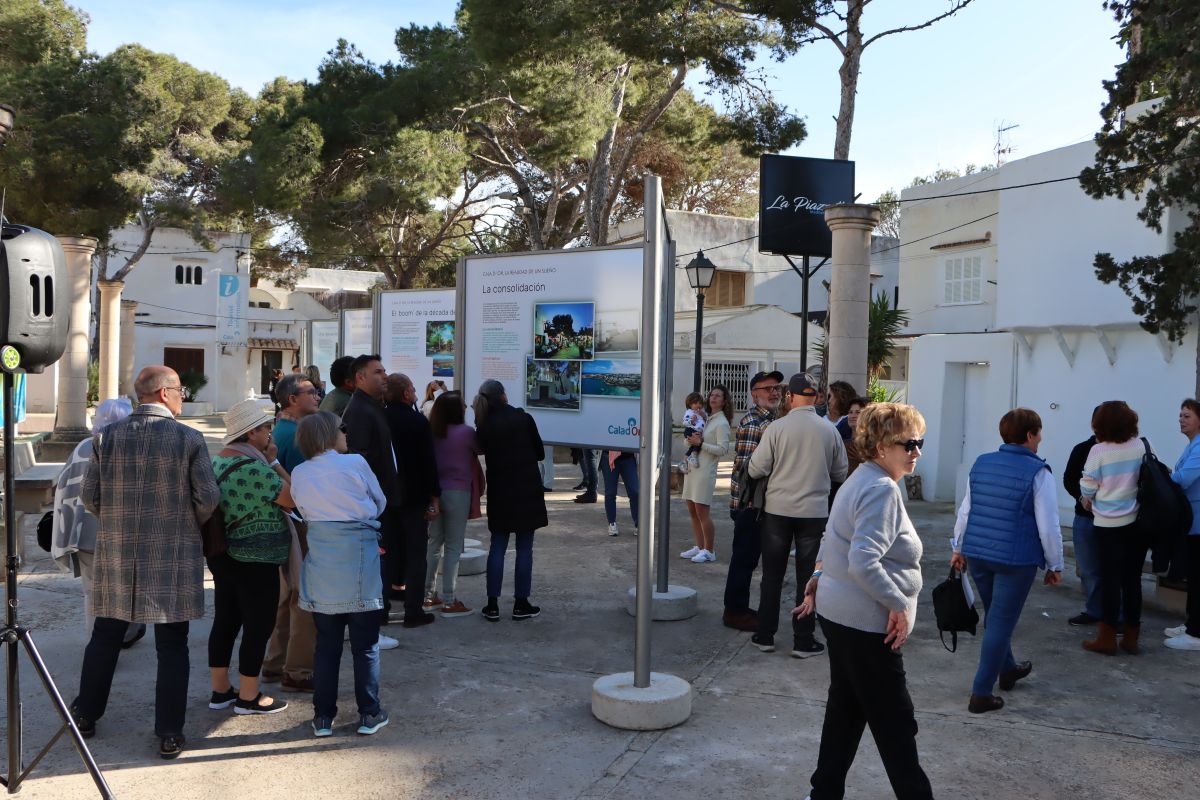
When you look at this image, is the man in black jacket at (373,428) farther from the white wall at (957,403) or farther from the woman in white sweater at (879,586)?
the white wall at (957,403)

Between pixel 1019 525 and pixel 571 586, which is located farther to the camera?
pixel 571 586

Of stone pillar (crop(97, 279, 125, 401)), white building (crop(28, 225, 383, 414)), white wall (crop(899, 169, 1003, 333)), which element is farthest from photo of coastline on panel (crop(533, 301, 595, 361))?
white building (crop(28, 225, 383, 414))

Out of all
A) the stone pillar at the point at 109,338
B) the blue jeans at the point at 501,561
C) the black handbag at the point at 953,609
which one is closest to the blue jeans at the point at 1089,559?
the black handbag at the point at 953,609

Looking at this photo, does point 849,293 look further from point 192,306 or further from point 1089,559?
point 192,306

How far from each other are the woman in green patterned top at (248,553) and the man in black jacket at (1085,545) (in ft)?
16.4

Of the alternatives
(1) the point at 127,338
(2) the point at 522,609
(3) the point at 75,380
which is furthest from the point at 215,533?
(1) the point at 127,338

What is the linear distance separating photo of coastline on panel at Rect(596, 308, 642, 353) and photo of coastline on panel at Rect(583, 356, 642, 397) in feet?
0.27

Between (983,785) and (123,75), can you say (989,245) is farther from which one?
(123,75)

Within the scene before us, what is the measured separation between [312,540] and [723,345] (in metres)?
22.1

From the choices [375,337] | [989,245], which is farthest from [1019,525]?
[989,245]

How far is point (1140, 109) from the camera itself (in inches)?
402

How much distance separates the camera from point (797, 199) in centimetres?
1345

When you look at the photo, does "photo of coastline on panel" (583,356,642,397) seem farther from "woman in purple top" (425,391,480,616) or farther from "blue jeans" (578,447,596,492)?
"blue jeans" (578,447,596,492)

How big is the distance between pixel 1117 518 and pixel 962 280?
16045 millimetres
